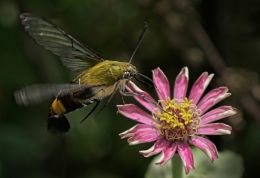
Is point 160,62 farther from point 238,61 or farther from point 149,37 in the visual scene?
point 238,61

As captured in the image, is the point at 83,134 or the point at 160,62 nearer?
the point at 83,134

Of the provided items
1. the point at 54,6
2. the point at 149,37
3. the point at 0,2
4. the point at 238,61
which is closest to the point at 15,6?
the point at 0,2

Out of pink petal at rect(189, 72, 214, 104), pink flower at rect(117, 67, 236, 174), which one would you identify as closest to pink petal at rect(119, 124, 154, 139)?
pink flower at rect(117, 67, 236, 174)

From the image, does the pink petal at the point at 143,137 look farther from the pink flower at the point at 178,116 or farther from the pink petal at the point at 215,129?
the pink petal at the point at 215,129

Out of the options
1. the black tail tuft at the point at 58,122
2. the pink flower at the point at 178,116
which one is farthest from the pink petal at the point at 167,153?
the black tail tuft at the point at 58,122

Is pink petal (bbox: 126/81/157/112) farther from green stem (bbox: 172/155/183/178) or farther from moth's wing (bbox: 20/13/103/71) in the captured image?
green stem (bbox: 172/155/183/178)

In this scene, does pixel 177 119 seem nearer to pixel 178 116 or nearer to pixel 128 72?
pixel 178 116

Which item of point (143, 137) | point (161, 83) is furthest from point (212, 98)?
point (143, 137)
